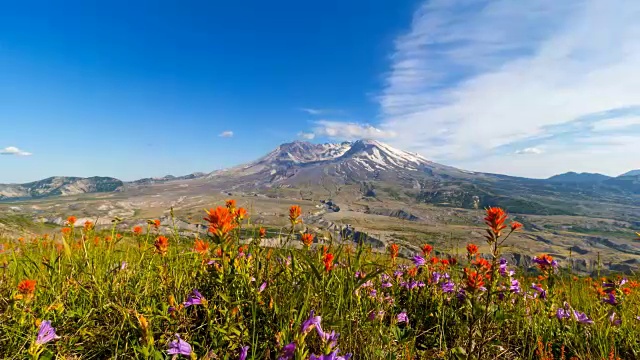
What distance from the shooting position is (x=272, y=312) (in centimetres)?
239

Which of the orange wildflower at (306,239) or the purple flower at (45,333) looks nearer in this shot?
the purple flower at (45,333)

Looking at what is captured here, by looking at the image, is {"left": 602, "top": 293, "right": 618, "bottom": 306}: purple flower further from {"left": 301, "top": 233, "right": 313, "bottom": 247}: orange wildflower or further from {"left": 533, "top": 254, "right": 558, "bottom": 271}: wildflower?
{"left": 301, "top": 233, "right": 313, "bottom": 247}: orange wildflower

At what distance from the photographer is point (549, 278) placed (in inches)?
141

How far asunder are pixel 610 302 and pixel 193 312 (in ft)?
14.4

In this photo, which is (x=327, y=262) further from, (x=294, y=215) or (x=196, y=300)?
(x=196, y=300)

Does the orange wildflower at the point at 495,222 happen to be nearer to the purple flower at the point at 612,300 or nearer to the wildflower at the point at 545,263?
the wildflower at the point at 545,263

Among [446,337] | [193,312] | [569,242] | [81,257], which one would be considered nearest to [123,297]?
[193,312]

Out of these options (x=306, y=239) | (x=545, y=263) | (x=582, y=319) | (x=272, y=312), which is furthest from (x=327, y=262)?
(x=545, y=263)

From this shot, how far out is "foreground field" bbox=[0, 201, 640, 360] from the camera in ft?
6.82

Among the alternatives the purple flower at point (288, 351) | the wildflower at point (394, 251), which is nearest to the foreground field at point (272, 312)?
the purple flower at point (288, 351)

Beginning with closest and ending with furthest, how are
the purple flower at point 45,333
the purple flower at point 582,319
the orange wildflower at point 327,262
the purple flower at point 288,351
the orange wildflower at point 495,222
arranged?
the purple flower at point 288,351, the purple flower at point 45,333, the orange wildflower at point 495,222, the orange wildflower at point 327,262, the purple flower at point 582,319

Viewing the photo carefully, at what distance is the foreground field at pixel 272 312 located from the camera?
2.08 meters

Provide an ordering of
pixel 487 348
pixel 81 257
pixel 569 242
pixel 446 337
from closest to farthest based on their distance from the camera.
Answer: pixel 487 348 → pixel 446 337 → pixel 81 257 → pixel 569 242

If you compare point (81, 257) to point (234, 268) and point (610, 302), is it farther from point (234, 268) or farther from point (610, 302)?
point (610, 302)
